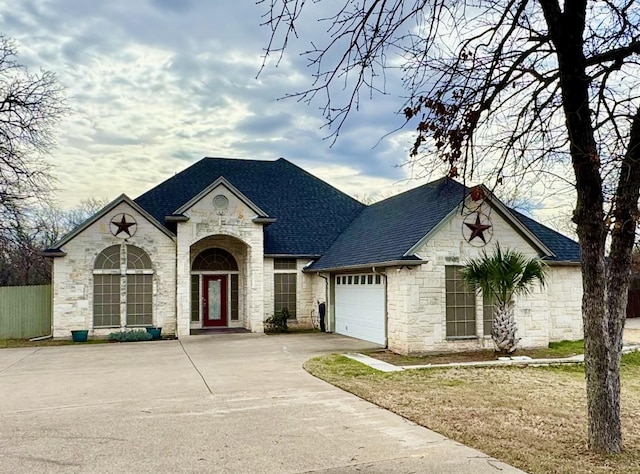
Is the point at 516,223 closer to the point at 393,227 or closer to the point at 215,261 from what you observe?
the point at 393,227

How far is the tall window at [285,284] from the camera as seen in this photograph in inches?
874

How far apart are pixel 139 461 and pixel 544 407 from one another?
251 inches

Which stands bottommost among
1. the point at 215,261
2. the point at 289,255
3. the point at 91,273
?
the point at 91,273

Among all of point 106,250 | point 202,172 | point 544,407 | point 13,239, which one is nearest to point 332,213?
point 202,172

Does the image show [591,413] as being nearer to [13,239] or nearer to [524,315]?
[524,315]

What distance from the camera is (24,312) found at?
808 inches

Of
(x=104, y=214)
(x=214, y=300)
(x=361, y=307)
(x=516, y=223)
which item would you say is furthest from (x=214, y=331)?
(x=516, y=223)

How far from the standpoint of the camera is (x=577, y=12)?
632 cm

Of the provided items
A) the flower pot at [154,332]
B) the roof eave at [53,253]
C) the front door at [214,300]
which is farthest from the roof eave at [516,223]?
the roof eave at [53,253]

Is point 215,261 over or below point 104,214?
below

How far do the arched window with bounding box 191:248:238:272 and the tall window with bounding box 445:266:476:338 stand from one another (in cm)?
1067

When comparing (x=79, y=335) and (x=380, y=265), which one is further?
(x=79, y=335)

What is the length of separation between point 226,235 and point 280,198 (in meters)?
5.24

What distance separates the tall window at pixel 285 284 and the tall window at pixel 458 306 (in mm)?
8159
